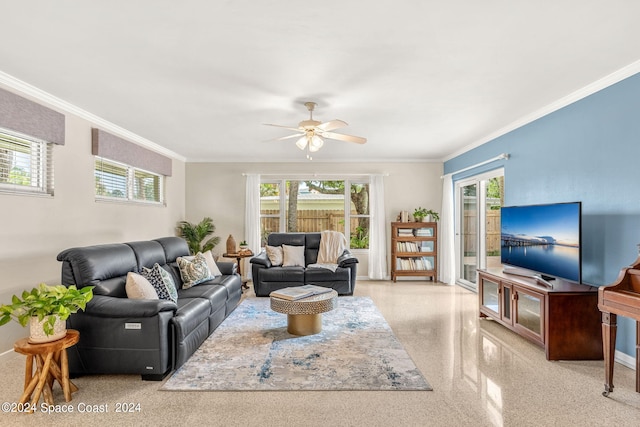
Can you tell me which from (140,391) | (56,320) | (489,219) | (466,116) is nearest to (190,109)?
(56,320)

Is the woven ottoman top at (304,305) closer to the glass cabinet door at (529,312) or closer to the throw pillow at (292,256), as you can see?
the glass cabinet door at (529,312)

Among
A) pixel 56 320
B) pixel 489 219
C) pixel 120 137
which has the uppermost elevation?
pixel 120 137

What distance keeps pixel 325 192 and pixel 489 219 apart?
3038 mm

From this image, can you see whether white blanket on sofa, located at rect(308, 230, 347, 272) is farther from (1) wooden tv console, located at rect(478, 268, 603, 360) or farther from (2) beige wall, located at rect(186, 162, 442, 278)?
(1) wooden tv console, located at rect(478, 268, 603, 360)

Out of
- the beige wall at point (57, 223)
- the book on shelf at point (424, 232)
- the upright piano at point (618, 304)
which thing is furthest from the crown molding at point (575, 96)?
the beige wall at point (57, 223)

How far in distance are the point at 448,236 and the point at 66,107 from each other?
591 cm

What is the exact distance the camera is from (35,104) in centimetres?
337

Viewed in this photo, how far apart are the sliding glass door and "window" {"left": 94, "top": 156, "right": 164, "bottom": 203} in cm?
523


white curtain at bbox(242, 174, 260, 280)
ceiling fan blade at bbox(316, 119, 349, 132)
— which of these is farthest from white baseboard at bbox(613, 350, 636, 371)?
white curtain at bbox(242, 174, 260, 280)

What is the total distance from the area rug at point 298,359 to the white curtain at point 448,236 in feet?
9.26

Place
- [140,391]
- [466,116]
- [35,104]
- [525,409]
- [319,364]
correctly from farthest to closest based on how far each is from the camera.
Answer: [466,116] → [35,104] → [319,364] → [140,391] → [525,409]

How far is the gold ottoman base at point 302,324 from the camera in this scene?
12.2 ft

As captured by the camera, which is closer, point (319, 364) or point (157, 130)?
point (319, 364)

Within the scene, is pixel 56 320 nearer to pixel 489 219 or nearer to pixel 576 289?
pixel 576 289
